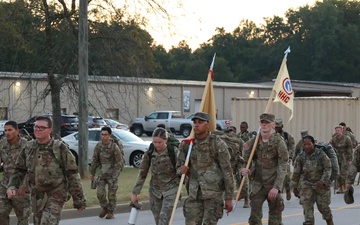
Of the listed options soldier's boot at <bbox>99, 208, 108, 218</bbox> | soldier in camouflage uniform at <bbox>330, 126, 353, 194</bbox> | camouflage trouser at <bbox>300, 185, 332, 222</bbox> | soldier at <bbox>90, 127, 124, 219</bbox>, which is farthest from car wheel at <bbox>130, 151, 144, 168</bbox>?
camouflage trouser at <bbox>300, 185, 332, 222</bbox>

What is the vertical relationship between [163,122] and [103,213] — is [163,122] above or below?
above

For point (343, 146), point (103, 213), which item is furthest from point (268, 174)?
point (343, 146)

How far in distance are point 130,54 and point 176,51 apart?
3084 inches

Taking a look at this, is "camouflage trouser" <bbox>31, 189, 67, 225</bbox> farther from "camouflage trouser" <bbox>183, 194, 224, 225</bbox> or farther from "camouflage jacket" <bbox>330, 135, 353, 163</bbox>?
"camouflage jacket" <bbox>330, 135, 353, 163</bbox>

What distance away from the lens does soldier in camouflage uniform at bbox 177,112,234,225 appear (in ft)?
30.5

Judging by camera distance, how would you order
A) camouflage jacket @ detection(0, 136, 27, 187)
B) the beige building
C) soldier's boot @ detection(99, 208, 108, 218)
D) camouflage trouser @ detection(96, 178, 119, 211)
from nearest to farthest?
1. camouflage jacket @ detection(0, 136, 27, 187)
2. camouflage trouser @ detection(96, 178, 119, 211)
3. soldier's boot @ detection(99, 208, 108, 218)
4. the beige building

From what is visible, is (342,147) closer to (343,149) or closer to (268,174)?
(343,149)

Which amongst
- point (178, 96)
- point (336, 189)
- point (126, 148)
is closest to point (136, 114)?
point (178, 96)

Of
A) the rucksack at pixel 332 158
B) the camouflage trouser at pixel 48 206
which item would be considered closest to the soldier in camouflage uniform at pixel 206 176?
the camouflage trouser at pixel 48 206

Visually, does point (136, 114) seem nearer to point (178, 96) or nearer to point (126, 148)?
point (178, 96)

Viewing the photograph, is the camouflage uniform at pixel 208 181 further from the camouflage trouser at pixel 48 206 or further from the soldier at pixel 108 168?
the soldier at pixel 108 168

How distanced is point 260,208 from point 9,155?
3.58 m

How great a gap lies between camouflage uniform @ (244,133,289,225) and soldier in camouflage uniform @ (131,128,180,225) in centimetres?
121

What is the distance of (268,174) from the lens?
35.5 feet
